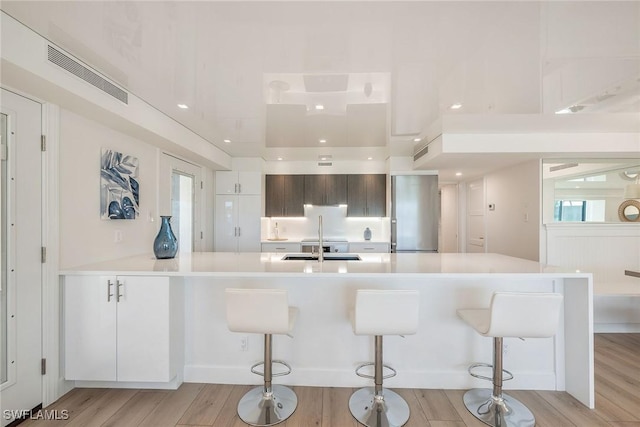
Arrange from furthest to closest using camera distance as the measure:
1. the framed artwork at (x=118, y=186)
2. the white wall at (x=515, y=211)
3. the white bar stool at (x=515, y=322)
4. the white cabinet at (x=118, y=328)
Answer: the white wall at (x=515, y=211), the framed artwork at (x=118, y=186), the white cabinet at (x=118, y=328), the white bar stool at (x=515, y=322)

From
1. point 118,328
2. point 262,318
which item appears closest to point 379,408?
point 262,318

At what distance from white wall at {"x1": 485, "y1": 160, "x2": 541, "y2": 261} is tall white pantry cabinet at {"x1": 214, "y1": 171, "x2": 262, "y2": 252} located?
3.96 m

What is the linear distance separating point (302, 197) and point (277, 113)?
259 cm

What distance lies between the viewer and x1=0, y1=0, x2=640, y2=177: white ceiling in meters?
1.48

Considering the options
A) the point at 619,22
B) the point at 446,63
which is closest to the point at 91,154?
the point at 446,63

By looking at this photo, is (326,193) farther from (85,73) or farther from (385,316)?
(85,73)

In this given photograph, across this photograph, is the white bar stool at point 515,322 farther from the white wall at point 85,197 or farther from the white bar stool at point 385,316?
the white wall at point 85,197

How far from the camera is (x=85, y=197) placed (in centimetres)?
239

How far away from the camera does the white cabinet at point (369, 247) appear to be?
5203mm

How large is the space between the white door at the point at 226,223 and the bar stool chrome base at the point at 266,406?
3204mm

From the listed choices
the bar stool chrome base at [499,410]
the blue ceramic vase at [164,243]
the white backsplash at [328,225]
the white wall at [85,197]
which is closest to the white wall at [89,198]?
the white wall at [85,197]

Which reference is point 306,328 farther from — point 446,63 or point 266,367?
point 446,63

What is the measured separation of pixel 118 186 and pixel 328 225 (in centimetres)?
366

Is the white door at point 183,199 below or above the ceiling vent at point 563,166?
below
